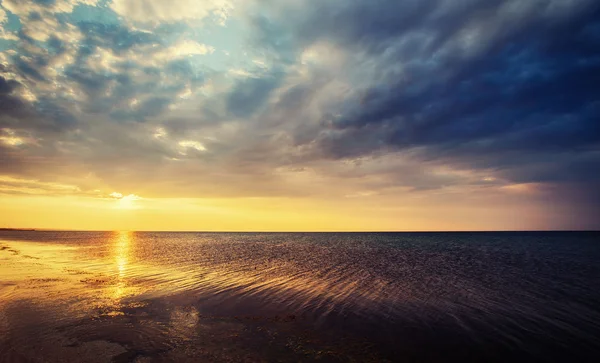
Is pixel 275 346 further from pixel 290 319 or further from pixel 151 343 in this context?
pixel 151 343

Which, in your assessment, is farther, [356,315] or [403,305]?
[403,305]

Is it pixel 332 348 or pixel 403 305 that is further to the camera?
pixel 403 305

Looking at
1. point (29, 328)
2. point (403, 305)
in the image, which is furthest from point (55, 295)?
point (403, 305)

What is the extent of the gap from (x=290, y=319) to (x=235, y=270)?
22.0m

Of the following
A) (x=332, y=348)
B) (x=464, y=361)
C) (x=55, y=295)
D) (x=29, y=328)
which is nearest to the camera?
(x=464, y=361)

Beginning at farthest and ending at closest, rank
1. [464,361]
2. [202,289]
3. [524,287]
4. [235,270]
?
[235,270]
[524,287]
[202,289]
[464,361]

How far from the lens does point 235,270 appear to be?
127ft

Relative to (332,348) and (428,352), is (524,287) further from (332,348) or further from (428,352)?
(332,348)

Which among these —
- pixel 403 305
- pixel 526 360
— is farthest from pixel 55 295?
pixel 526 360

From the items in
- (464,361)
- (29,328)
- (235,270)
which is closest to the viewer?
(464,361)

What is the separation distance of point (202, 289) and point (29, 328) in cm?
1237

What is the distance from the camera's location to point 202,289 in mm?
26859

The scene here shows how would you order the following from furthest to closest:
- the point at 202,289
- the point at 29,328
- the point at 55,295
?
the point at 202,289 → the point at 55,295 → the point at 29,328

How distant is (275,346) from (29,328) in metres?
13.9
